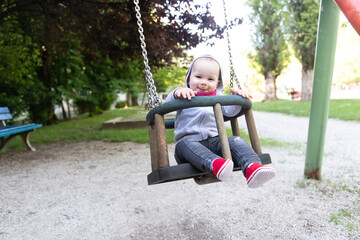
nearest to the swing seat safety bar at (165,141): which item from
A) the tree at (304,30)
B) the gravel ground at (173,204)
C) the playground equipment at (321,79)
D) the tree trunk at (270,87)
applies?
the gravel ground at (173,204)

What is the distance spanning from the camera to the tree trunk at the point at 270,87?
23.0 metres

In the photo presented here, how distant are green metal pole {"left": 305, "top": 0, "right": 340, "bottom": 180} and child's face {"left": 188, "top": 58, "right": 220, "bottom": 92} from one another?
1694mm

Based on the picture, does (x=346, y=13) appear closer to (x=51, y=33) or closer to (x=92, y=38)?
(x=92, y=38)

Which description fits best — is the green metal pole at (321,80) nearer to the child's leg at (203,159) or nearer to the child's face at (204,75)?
the child's face at (204,75)

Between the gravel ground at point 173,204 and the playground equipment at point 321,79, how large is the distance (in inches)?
14.5

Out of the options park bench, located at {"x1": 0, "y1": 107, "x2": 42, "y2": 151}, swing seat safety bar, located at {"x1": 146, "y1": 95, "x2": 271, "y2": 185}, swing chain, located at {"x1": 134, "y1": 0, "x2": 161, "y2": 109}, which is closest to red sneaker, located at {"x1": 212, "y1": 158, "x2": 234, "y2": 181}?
swing seat safety bar, located at {"x1": 146, "y1": 95, "x2": 271, "y2": 185}

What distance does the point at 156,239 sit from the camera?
2.48 metres

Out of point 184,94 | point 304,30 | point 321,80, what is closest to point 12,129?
point 184,94

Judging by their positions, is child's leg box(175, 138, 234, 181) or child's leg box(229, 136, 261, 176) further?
child's leg box(229, 136, 261, 176)

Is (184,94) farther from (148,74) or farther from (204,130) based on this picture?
(204,130)

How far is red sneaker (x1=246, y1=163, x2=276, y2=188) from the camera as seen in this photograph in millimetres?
1733

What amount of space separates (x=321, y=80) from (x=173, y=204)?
229 cm

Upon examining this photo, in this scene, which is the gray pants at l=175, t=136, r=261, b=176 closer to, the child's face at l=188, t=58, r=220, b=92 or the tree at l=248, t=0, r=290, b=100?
the child's face at l=188, t=58, r=220, b=92

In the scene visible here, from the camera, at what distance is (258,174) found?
174 cm
